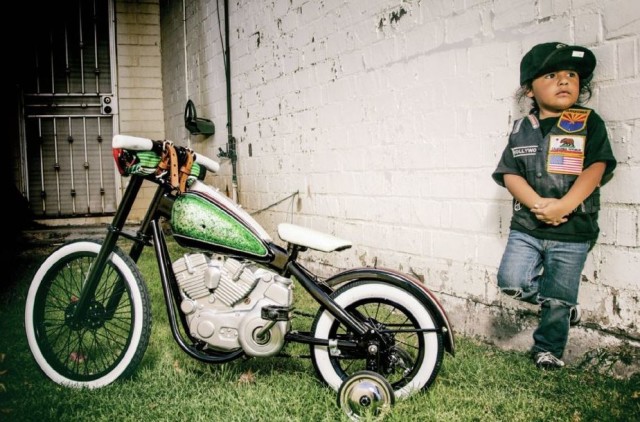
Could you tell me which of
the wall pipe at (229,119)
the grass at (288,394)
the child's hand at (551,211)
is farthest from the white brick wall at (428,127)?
the wall pipe at (229,119)

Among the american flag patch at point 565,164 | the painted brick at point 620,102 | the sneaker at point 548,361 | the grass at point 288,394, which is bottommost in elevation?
the grass at point 288,394

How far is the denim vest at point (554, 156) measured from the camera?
2.39 m

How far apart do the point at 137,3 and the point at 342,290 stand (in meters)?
7.52

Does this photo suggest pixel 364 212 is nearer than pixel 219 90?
Yes

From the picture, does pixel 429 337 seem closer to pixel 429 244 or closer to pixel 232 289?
pixel 232 289

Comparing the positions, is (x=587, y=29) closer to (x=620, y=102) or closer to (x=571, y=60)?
(x=571, y=60)

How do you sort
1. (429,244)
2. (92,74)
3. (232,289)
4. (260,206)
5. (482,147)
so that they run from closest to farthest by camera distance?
(232,289)
(482,147)
(429,244)
(260,206)
(92,74)

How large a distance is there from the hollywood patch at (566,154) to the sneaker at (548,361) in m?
0.89

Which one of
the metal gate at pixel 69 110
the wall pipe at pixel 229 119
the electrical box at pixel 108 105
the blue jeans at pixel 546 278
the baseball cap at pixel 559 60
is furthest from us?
the electrical box at pixel 108 105

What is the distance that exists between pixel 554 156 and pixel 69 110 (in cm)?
716

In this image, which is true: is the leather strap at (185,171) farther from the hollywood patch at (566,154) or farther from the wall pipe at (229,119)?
the wall pipe at (229,119)

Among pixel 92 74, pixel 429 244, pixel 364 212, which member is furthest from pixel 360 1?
pixel 92 74

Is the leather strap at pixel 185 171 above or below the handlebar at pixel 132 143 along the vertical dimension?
below

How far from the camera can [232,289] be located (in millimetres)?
2340
